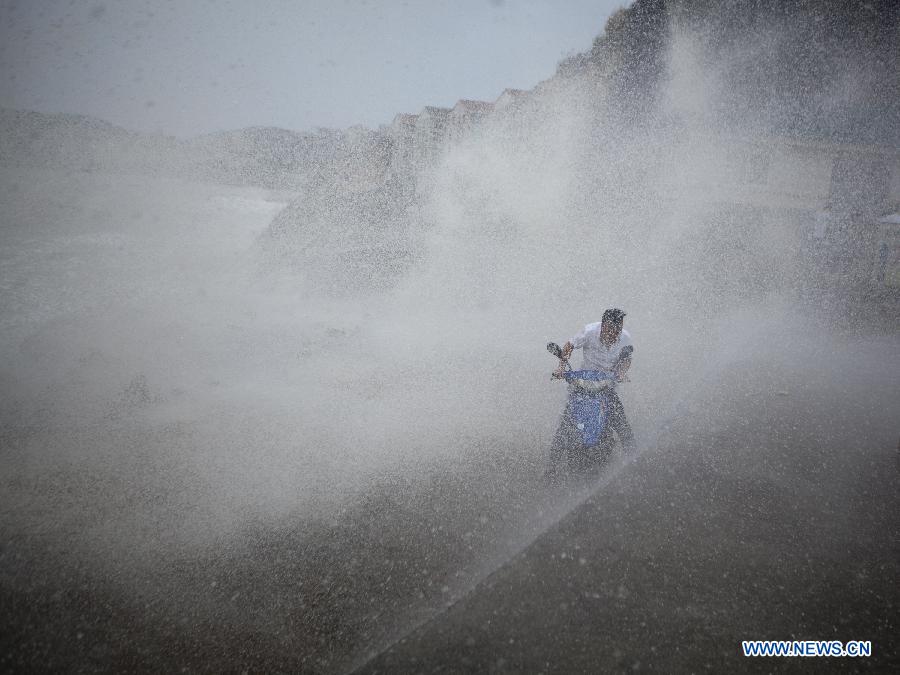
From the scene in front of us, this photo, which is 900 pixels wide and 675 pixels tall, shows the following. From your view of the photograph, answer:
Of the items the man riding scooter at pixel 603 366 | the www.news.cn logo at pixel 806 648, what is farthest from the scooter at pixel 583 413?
the www.news.cn logo at pixel 806 648

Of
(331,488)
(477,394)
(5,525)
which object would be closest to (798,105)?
(477,394)

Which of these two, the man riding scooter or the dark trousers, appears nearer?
the man riding scooter

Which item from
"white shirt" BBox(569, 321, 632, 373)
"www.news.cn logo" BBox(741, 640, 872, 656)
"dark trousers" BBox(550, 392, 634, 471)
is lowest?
"www.news.cn logo" BBox(741, 640, 872, 656)

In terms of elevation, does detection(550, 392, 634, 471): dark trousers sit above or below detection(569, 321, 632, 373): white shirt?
below

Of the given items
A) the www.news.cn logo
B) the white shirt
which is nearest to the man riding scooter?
the white shirt

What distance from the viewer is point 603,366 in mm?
3658

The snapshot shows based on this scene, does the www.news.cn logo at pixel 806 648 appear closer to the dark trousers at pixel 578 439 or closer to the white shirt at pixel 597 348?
the dark trousers at pixel 578 439

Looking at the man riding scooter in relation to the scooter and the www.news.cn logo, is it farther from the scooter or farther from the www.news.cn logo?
the www.news.cn logo

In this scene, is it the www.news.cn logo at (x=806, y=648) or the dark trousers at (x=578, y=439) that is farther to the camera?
the dark trousers at (x=578, y=439)

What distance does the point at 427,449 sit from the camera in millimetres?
4516

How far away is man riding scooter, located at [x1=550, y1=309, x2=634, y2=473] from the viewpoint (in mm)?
3490

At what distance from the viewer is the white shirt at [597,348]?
3.62 metres

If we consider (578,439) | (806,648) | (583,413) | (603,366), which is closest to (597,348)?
(603,366)

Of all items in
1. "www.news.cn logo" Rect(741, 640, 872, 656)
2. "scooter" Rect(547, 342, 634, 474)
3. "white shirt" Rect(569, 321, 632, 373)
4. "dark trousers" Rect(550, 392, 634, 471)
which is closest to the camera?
"www.news.cn logo" Rect(741, 640, 872, 656)
